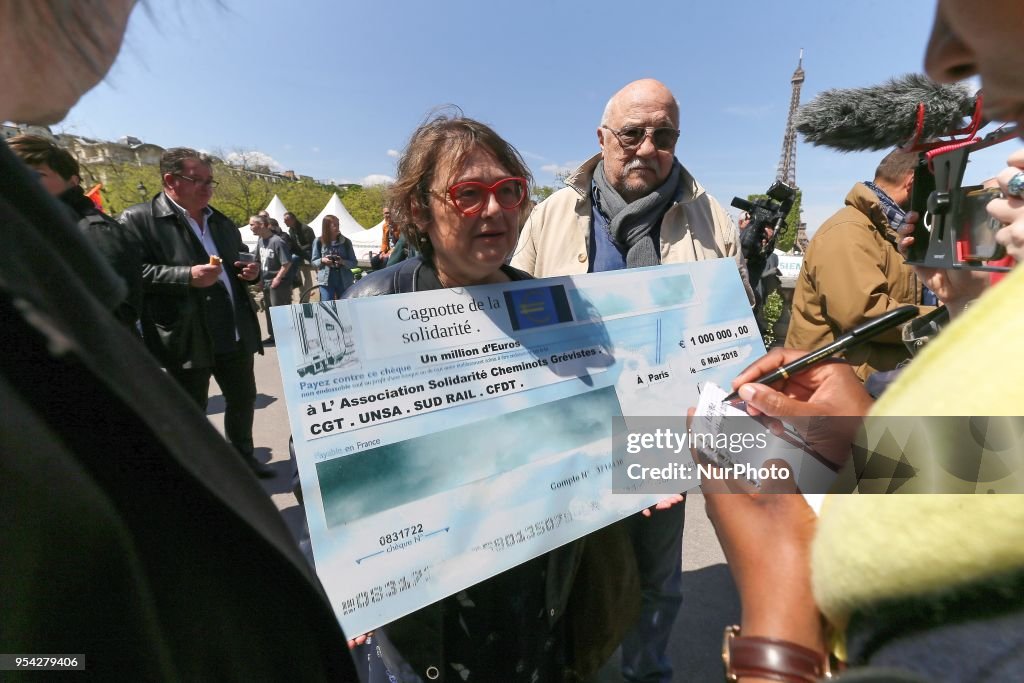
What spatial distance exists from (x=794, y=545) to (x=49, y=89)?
1.14 metres

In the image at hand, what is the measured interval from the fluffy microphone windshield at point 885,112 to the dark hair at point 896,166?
79cm

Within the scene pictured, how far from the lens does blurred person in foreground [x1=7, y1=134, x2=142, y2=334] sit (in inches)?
98.4

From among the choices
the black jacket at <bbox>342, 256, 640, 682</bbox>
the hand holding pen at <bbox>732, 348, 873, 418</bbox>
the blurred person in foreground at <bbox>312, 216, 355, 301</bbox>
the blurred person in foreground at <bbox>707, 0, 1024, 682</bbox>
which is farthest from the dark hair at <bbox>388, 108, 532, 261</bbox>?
the blurred person in foreground at <bbox>312, 216, 355, 301</bbox>

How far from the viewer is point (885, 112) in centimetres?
187

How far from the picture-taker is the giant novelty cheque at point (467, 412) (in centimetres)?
105

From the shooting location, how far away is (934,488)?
0.43 metres

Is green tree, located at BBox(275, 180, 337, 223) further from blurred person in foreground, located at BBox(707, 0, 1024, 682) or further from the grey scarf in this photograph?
blurred person in foreground, located at BBox(707, 0, 1024, 682)

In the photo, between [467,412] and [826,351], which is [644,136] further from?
[467,412]

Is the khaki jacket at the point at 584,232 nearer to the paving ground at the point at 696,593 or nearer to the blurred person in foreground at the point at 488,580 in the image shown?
the blurred person in foreground at the point at 488,580

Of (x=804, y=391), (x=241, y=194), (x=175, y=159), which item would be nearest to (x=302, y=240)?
(x=175, y=159)

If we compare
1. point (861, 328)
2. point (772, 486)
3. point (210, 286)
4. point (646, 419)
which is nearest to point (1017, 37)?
point (772, 486)

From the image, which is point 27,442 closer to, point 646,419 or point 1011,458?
point 1011,458

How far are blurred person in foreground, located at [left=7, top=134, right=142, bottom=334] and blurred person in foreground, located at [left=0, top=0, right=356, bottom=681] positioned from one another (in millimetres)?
2446

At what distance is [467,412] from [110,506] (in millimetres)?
797
